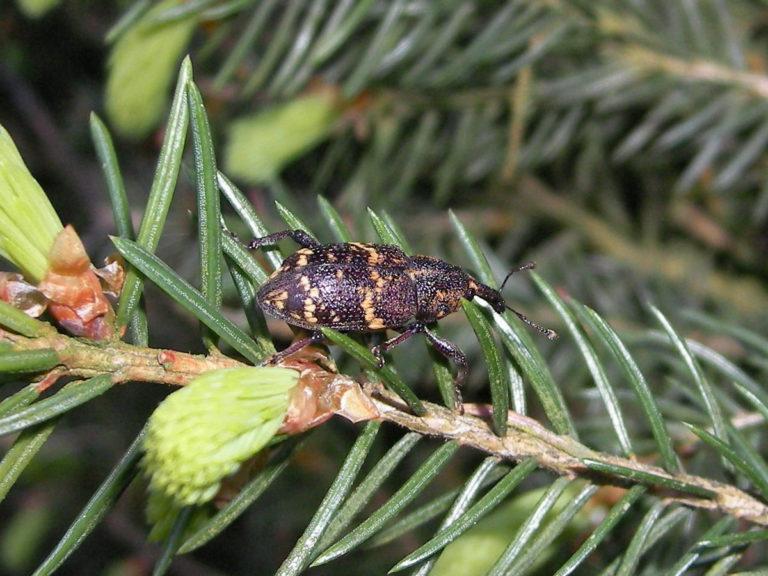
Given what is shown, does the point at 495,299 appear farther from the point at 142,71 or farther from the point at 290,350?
the point at 142,71

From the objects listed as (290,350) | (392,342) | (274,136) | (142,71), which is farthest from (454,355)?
→ (142,71)

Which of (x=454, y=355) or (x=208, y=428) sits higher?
(x=208, y=428)

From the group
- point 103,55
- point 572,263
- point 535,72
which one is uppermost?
point 103,55

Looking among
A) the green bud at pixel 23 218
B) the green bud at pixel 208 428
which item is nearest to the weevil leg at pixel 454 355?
the green bud at pixel 208 428

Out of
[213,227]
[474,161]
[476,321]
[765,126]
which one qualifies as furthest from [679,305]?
[213,227]

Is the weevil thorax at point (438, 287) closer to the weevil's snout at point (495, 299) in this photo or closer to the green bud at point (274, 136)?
the weevil's snout at point (495, 299)

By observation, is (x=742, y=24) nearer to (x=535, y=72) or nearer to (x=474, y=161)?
(x=535, y=72)

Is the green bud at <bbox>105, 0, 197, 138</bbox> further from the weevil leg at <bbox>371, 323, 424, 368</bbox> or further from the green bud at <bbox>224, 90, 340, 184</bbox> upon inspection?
the weevil leg at <bbox>371, 323, 424, 368</bbox>
